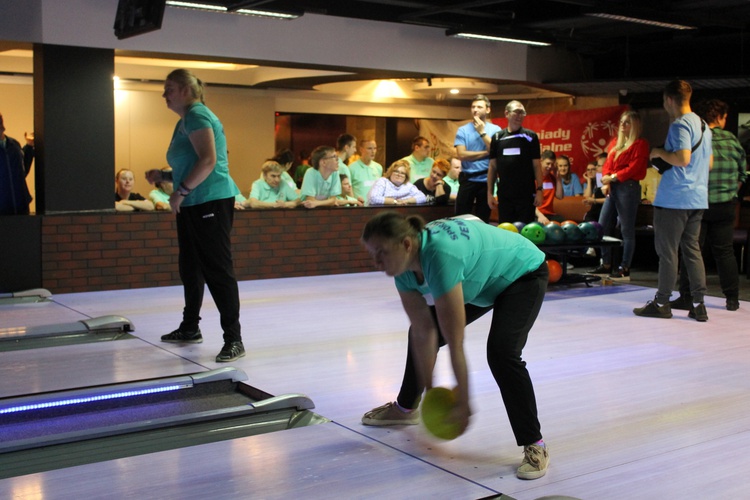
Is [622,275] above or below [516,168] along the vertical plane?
below

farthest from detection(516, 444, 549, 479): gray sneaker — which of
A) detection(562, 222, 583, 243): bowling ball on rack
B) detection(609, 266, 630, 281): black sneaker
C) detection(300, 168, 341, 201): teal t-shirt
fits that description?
detection(300, 168, 341, 201): teal t-shirt

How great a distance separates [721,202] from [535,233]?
160 centimetres

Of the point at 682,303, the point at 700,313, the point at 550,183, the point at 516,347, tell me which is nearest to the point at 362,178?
the point at 550,183

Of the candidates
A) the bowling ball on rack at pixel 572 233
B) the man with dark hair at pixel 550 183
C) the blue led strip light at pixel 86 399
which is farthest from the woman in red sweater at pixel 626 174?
the blue led strip light at pixel 86 399

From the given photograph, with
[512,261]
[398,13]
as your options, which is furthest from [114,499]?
[398,13]

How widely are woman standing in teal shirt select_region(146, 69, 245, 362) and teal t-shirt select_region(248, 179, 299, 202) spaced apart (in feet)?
12.7

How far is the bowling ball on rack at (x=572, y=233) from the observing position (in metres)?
8.04

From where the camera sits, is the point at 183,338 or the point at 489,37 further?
the point at 489,37

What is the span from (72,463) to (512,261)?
1.86 metres

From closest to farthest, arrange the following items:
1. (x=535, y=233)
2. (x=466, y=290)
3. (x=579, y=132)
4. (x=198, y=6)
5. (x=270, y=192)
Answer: (x=466, y=290) → (x=198, y=6) → (x=535, y=233) → (x=270, y=192) → (x=579, y=132)

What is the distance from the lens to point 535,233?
7.70 metres

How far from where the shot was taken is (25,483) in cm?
314

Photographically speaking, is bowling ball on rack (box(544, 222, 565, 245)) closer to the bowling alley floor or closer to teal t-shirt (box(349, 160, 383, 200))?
the bowling alley floor

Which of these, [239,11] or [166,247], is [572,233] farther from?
[166,247]
